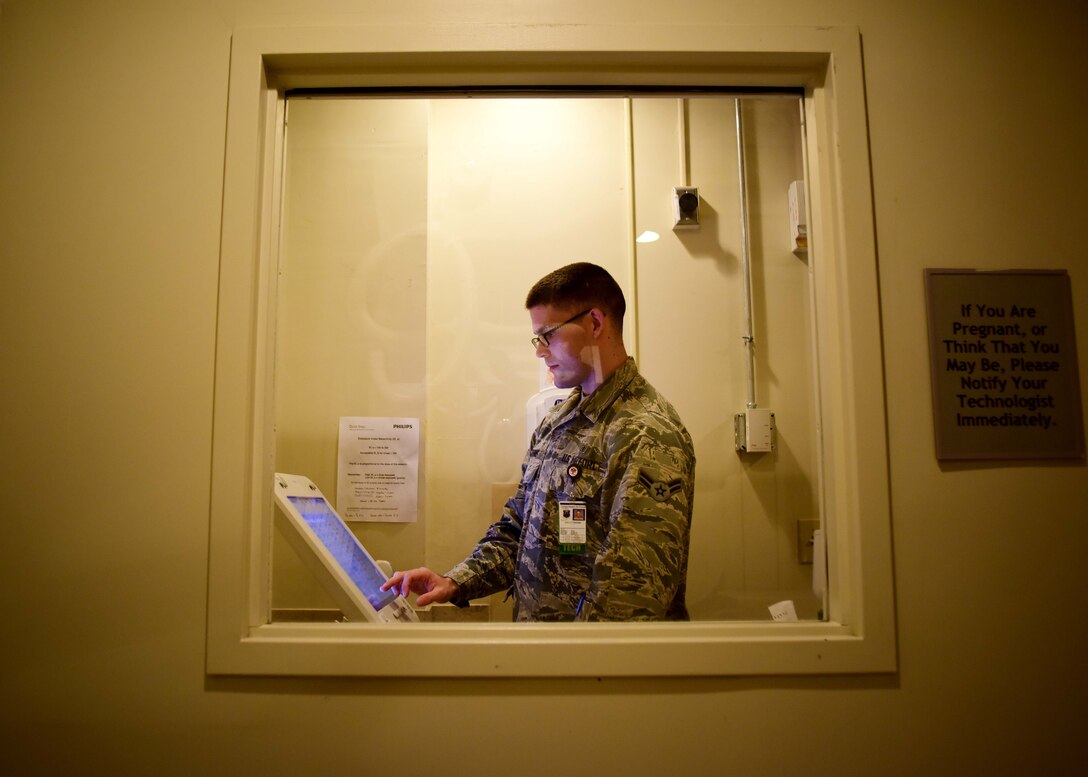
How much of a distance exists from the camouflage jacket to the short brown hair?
8.6 inches

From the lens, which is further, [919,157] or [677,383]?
[677,383]

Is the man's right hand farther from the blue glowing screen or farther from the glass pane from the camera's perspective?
the glass pane

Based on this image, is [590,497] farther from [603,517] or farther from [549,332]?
[549,332]

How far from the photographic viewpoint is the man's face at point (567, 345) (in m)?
1.76

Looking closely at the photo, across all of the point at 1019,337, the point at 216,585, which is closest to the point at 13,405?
the point at 216,585

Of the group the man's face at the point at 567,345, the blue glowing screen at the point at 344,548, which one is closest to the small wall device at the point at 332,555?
the blue glowing screen at the point at 344,548

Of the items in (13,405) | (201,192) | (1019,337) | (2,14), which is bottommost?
(13,405)

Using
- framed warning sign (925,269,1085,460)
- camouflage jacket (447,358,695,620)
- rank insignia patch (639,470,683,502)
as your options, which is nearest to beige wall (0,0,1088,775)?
framed warning sign (925,269,1085,460)

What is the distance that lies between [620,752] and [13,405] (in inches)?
47.2

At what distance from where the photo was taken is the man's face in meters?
1.76

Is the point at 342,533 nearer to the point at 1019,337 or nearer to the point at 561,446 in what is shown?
the point at 561,446

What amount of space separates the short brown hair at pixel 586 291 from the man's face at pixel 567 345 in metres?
0.03

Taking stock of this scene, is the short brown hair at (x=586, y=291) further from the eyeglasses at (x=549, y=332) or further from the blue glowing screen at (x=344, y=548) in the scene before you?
the blue glowing screen at (x=344, y=548)

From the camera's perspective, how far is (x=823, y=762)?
103cm
